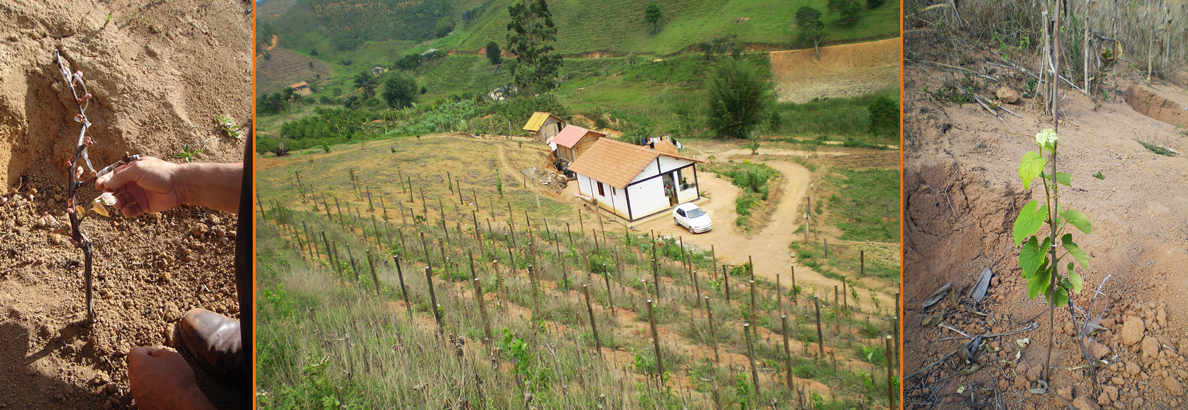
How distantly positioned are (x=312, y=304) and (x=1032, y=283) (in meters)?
2.98

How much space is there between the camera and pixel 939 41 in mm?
4297

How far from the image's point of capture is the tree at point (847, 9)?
1.79m

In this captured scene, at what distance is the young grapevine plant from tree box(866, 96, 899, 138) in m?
0.80

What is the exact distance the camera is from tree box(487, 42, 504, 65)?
6.40ft

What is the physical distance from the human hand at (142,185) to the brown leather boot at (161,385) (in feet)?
1.52

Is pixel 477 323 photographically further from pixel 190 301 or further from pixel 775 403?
pixel 190 301

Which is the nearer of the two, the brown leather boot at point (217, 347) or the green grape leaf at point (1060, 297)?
the brown leather boot at point (217, 347)

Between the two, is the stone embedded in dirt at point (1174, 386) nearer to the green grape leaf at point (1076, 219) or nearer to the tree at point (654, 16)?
the green grape leaf at point (1076, 219)

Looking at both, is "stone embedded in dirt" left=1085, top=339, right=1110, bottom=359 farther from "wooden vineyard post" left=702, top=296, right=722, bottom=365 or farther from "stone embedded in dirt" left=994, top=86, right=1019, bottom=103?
"wooden vineyard post" left=702, top=296, right=722, bottom=365

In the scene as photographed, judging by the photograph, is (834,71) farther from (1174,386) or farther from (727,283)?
(1174,386)

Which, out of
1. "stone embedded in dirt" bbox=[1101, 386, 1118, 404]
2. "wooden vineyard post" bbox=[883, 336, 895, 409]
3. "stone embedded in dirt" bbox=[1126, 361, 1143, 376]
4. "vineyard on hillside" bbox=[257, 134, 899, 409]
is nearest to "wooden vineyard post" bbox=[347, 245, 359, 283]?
"vineyard on hillside" bbox=[257, 134, 899, 409]

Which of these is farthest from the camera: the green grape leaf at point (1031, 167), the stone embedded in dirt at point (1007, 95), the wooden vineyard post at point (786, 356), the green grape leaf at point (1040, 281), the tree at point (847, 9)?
the stone embedded in dirt at point (1007, 95)

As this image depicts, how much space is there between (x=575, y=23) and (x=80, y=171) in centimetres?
161

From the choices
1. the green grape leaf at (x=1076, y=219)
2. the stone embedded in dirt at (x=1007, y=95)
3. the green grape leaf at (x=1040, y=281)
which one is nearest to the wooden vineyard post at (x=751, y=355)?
the green grape leaf at (x=1076, y=219)
